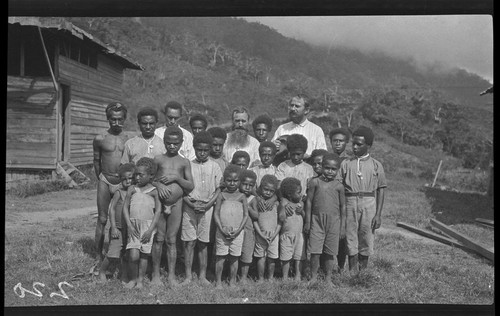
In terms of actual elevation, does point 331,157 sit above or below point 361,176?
above

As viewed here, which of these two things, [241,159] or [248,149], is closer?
[241,159]

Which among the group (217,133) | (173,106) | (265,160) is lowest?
(265,160)

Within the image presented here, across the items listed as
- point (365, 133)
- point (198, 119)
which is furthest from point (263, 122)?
point (365, 133)

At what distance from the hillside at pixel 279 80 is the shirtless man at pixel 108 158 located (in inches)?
6.7

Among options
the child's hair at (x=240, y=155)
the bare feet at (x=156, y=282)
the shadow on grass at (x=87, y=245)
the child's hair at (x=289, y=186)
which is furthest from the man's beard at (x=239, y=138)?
the shadow on grass at (x=87, y=245)

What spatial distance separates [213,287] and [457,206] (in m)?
5.26

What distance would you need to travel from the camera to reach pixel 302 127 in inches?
179

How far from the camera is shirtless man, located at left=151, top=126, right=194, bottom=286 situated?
13.3 ft

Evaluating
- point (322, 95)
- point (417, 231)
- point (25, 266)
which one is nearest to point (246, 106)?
point (322, 95)

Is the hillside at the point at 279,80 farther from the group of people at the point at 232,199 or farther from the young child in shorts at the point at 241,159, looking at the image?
the young child in shorts at the point at 241,159

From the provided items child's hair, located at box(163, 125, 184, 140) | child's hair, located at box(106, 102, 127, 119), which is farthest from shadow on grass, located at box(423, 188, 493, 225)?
child's hair, located at box(106, 102, 127, 119)

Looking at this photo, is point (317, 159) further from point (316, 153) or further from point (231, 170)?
point (231, 170)

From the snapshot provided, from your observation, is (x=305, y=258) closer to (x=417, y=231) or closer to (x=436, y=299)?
(x=436, y=299)

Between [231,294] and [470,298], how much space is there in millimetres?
2135
